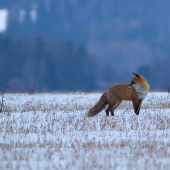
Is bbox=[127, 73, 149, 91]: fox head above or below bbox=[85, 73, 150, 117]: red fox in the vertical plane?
above

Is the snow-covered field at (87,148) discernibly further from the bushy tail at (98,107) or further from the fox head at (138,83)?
the fox head at (138,83)

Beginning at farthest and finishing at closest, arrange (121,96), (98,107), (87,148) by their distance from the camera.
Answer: (98,107)
(121,96)
(87,148)

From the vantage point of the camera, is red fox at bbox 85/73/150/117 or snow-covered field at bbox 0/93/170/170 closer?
snow-covered field at bbox 0/93/170/170

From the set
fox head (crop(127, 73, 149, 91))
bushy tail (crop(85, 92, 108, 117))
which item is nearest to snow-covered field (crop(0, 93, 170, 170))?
bushy tail (crop(85, 92, 108, 117))

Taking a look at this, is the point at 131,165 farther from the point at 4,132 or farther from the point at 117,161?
the point at 4,132

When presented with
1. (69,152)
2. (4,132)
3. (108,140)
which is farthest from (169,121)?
(4,132)

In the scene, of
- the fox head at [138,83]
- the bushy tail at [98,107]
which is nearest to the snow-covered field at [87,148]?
the bushy tail at [98,107]

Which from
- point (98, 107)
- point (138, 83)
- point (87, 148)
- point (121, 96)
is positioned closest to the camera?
point (87, 148)

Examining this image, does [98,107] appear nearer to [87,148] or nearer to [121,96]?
[121,96]

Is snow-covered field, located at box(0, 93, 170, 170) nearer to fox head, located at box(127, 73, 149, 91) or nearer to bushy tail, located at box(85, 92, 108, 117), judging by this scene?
bushy tail, located at box(85, 92, 108, 117)

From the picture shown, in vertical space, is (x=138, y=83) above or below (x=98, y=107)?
above

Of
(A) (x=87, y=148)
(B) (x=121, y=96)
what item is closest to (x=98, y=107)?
(B) (x=121, y=96)

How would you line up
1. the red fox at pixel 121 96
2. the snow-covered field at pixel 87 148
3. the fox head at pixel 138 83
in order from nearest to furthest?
1. the snow-covered field at pixel 87 148
2. the red fox at pixel 121 96
3. the fox head at pixel 138 83

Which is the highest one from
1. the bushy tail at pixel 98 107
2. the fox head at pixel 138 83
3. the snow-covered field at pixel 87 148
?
the fox head at pixel 138 83
